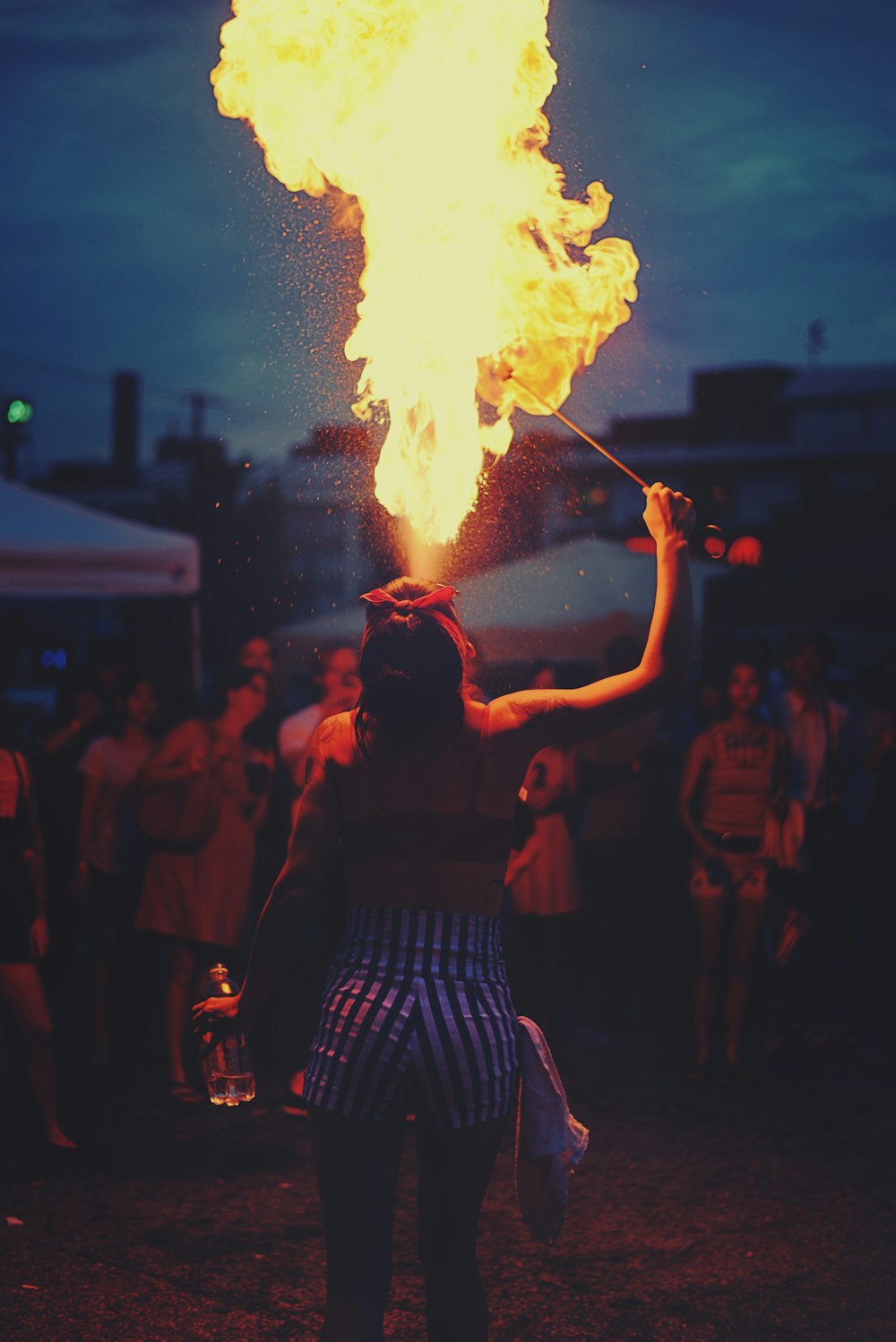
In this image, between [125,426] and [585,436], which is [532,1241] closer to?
[585,436]

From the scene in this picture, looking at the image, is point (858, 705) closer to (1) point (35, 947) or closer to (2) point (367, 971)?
(1) point (35, 947)

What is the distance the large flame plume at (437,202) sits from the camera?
4520mm

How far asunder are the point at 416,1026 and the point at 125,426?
51.3 metres

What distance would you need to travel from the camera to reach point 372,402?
5105 millimetres

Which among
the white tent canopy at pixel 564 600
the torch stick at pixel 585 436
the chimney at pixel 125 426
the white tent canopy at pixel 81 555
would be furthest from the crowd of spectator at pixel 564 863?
the chimney at pixel 125 426

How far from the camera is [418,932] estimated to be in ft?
9.42

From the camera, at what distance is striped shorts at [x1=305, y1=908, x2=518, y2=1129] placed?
2.78 metres

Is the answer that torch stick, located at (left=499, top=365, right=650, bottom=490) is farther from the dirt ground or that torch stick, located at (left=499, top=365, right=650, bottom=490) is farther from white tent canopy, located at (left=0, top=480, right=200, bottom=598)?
white tent canopy, located at (left=0, top=480, right=200, bottom=598)

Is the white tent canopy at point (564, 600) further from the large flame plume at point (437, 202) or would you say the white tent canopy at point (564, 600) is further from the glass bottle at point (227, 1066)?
the glass bottle at point (227, 1066)

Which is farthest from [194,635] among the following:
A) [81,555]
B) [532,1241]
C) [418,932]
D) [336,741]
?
[418,932]

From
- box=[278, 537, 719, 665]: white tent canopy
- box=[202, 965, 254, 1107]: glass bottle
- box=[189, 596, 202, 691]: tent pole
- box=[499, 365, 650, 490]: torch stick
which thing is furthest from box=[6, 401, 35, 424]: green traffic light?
box=[202, 965, 254, 1107]: glass bottle

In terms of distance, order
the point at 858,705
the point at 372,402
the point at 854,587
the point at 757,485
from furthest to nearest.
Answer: the point at 757,485, the point at 854,587, the point at 858,705, the point at 372,402

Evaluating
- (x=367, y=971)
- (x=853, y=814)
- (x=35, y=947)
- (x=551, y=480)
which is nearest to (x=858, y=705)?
(x=853, y=814)

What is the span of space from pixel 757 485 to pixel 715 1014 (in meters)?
38.9
